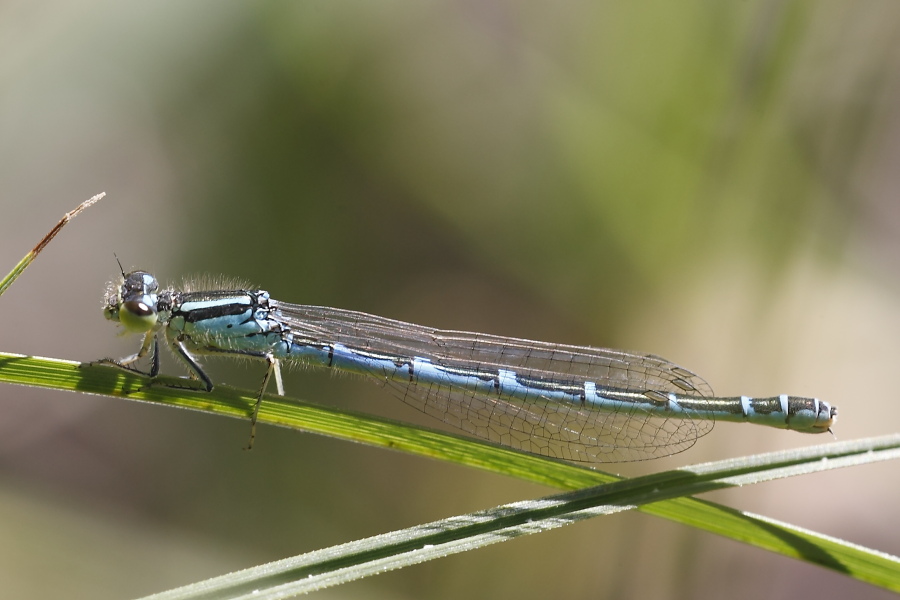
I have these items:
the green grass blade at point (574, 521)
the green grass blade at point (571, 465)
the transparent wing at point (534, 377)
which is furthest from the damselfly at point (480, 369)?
the green grass blade at point (574, 521)

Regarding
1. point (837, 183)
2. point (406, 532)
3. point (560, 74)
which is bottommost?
point (406, 532)

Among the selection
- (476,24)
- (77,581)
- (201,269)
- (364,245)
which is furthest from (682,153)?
(77,581)

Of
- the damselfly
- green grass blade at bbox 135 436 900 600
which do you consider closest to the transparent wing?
the damselfly

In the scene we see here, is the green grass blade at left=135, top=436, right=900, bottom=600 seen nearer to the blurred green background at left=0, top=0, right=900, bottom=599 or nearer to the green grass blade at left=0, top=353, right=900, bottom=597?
the green grass blade at left=0, top=353, right=900, bottom=597

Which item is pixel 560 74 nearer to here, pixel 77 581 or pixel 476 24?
pixel 476 24

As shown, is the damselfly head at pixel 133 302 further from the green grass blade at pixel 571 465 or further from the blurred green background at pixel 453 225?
the blurred green background at pixel 453 225

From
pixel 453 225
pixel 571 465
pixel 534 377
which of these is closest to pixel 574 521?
pixel 571 465

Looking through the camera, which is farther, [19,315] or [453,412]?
[19,315]
